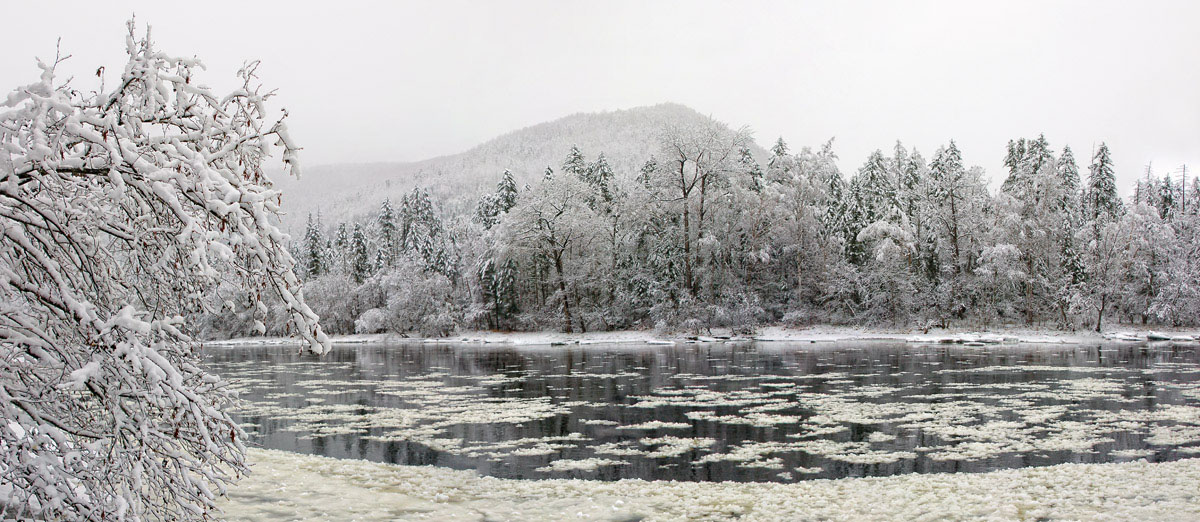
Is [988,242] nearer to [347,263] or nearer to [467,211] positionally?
[347,263]

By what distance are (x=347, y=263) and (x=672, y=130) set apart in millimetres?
47326

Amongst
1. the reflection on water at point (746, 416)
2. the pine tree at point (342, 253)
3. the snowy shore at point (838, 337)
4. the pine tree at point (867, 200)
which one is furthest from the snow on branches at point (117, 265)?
the pine tree at point (342, 253)

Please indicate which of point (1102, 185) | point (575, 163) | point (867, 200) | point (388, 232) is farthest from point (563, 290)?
point (1102, 185)

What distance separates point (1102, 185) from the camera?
232ft

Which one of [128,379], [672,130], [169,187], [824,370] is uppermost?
[672,130]

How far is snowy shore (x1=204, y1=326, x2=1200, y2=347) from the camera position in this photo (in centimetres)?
5088

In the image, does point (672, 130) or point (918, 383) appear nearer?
point (918, 383)

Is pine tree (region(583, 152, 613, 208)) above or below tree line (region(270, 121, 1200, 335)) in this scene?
above

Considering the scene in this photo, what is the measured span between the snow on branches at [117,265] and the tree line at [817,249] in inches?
2140

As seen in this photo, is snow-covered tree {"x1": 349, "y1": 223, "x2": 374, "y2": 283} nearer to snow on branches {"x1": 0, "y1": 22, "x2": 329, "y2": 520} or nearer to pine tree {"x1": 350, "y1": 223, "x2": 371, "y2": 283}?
pine tree {"x1": 350, "y1": 223, "x2": 371, "y2": 283}

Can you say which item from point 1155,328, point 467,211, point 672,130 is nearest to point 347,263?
point 672,130

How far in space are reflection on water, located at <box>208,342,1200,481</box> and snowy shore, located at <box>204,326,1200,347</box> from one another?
1526 centimetres

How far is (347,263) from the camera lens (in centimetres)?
8831

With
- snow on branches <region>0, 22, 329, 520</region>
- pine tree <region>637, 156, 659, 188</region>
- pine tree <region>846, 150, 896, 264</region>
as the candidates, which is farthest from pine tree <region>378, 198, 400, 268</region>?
snow on branches <region>0, 22, 329, 520</region>
